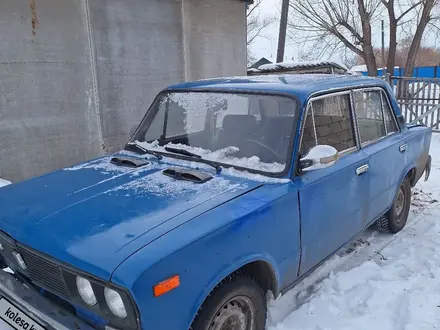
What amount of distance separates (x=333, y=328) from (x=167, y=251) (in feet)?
5.24

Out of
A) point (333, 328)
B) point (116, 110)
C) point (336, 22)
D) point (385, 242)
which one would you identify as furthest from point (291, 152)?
point (336, 22)

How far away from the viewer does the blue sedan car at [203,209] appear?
78.5 inches

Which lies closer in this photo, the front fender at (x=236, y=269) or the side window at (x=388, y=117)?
the front fender at (x=236, y=269)

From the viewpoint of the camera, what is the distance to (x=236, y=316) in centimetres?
249

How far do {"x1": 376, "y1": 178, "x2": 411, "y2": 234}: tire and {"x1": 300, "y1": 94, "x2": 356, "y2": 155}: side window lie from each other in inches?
53.9

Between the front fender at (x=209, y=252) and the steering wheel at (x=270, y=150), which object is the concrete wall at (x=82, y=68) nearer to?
the steering wheel at (x=270, y=150)

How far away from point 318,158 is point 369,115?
59.9 inches

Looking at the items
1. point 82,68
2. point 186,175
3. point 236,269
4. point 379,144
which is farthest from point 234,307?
point 82,68

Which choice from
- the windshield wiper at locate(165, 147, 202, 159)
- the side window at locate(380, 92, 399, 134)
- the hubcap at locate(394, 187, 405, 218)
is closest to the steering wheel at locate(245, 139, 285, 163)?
the windshield wiper at locate(165, 147, 202, 159)

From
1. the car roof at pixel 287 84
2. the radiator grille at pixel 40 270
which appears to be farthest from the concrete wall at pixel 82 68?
the radiator grille at pixel 40 270

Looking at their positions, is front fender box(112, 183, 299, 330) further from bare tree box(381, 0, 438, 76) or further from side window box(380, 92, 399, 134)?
bare tree box(381, 0, 438, 76)

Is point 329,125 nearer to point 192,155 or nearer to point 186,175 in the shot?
point 192,155

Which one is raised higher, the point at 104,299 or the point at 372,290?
the point at 104,299

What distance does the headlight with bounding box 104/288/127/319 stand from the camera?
1917mm
